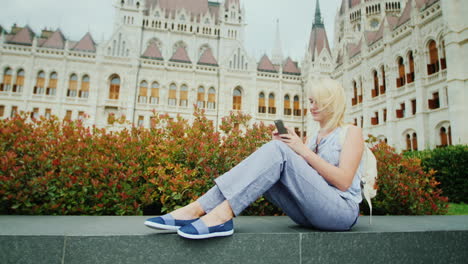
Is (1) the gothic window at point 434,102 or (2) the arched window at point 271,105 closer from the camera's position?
(1) the gothic window at point 434,102

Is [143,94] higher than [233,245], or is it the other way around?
[143,94]

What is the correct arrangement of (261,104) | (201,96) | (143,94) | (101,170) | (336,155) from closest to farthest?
(336,155) → (101,170) → (143,94) → (201,96) → (261,104)

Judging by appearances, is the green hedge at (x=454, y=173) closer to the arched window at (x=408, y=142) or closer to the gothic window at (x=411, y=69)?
the arched window at (x=408, y=142)

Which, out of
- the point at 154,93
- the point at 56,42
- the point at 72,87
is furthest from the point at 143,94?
the point at 56,42

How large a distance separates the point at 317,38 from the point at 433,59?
676 inches

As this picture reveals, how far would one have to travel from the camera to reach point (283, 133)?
2.29 meters

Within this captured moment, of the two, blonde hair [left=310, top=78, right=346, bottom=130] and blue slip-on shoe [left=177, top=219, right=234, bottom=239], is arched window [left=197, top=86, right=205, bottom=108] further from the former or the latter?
blue slip-on shoe [left=177, top=219, right=234, bottom=239]

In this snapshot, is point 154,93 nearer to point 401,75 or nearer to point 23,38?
point 23,38

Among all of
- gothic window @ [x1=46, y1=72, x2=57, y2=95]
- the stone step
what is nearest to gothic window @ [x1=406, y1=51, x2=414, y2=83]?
the stone step

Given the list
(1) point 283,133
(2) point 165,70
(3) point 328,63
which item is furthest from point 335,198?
(3) point 328,63

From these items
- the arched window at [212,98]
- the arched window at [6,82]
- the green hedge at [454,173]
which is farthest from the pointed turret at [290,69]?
the arched window at [6,82]

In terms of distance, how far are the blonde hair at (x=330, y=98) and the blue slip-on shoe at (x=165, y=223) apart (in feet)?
4.95

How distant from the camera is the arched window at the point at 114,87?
28.3 m

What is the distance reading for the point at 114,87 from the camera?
2842cm
